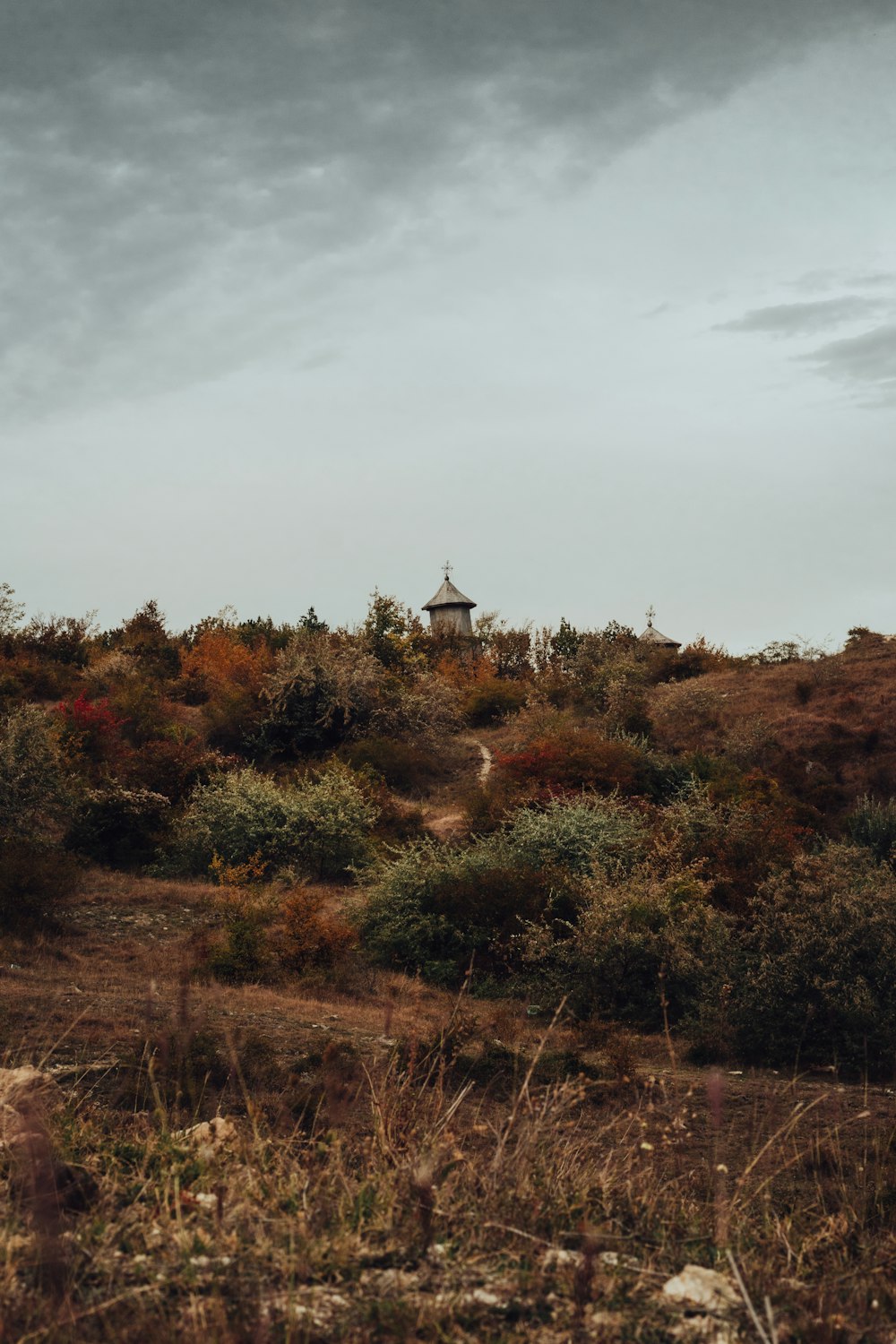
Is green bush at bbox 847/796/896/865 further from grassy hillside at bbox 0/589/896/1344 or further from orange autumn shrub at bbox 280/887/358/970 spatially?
orange autumn shrub at bbox 280/887/358/970

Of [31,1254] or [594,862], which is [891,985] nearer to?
[594,862]

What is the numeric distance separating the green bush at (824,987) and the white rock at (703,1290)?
19.7 feet

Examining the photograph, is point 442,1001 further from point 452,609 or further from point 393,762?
point 452,609

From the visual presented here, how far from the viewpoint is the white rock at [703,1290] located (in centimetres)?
376

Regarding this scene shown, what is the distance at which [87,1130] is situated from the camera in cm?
552

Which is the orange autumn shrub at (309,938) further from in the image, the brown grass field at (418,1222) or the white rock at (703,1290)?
the white rock at (703,1290)

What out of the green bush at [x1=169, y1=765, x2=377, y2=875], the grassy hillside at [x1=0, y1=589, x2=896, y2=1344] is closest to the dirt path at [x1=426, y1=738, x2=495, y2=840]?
the grassy hillside at [x1=0, y1=589, x2=896, y2=1344]

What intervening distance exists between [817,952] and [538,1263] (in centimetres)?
742

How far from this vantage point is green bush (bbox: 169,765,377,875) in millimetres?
18719

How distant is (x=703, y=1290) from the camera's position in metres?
3.88

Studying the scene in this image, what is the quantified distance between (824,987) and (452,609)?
1521 inches

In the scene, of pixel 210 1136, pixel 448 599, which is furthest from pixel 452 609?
pixel 210 1136

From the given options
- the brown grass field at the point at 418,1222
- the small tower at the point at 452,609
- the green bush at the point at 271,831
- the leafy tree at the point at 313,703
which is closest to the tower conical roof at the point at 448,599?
the small tower at the point at 452,609

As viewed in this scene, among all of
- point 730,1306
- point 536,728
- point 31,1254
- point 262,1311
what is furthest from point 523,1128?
point 536,728
